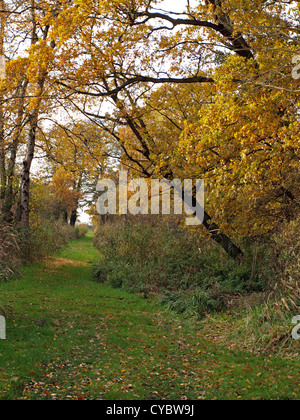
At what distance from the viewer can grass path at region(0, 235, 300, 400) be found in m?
5.03

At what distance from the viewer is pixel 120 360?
623cm

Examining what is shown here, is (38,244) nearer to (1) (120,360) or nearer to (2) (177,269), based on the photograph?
(2) (177,269)

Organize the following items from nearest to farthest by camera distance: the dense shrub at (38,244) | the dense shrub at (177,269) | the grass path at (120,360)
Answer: the grass path at (120,360) < the dense shrub at (177,269) < the dense shrub at (38,244)

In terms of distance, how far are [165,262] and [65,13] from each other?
23.9 ft

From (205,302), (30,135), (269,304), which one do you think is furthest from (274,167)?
(30,135)

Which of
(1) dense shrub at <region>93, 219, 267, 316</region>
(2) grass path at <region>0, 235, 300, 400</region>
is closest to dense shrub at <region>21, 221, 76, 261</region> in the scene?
(1) dense shrub at <region>93, 219, 267, 316</region>

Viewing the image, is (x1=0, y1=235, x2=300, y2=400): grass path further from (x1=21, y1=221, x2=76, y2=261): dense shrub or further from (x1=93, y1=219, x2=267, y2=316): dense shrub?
(x1=21, y1=221, x2=76, y2=261): dense shrub

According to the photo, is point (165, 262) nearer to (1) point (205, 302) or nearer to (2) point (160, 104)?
(1) point (205, 302)

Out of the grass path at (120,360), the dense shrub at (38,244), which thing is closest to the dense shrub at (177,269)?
the grass path at (120,360)

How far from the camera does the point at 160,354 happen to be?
6.64 m

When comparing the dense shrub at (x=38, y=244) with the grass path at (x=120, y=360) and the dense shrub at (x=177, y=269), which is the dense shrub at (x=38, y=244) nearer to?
the dense shrub at (x=177, y=269)

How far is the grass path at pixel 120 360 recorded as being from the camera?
16.5 ft

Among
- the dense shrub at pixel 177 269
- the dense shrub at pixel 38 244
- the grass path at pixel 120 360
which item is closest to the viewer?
the grass path at pixel 120 360

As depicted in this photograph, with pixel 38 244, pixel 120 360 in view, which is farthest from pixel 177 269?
pixel 38 244
